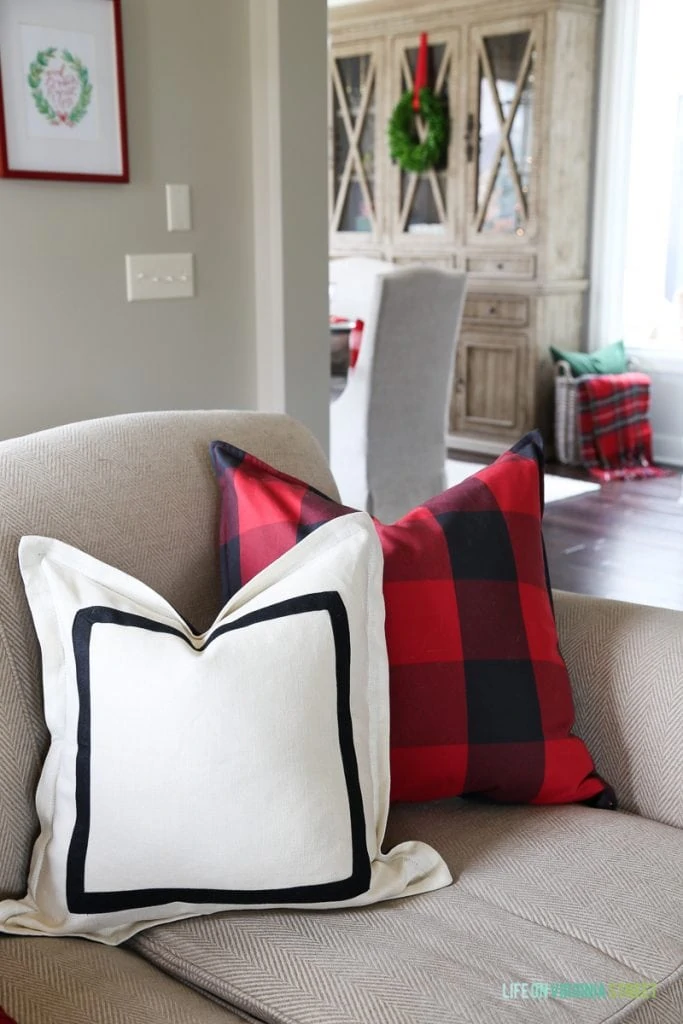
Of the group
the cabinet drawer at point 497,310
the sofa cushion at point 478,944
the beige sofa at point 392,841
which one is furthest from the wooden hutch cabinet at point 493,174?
the sofa cushion at point 478,944

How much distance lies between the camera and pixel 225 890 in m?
1.16

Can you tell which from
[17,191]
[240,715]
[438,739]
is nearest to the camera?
[240,715]

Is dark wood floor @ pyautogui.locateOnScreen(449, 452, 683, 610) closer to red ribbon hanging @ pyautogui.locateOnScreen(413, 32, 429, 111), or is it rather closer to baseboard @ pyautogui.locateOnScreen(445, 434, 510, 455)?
baseboard @ pyautogui.locateOnScreen(445, 434, 510, 455)

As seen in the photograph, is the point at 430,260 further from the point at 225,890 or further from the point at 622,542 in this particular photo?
the point at 225,890

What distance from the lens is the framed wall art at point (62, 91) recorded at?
2.49 metres

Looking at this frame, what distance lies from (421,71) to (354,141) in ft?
1.92

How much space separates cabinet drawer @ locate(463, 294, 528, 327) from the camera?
560 centimetres

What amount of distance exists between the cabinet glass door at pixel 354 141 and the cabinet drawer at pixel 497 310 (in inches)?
30.6

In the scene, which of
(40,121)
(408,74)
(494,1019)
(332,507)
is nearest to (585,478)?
(408,74)

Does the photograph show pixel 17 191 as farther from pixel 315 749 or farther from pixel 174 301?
pixel 315 749

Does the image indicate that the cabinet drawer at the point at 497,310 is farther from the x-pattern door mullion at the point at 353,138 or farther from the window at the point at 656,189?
the x-pattern door mullion at the point at 353,138

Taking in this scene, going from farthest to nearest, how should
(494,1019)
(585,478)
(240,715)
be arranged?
(585,478), (240,715), (494,1019)

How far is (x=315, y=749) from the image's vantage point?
1.17 metres

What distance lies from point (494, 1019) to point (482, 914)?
170 mm
